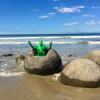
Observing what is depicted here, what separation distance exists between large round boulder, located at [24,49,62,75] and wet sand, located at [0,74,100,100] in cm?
61

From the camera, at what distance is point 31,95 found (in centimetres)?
772

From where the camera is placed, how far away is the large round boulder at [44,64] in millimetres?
10547

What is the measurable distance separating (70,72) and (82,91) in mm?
833

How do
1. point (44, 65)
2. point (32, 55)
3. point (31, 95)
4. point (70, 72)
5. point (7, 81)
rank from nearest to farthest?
point (31, 95)
point (70, 72)
point (7, 81)
point (44, 65)
point (32, 55)

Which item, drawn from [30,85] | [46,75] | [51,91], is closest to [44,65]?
[46,75]

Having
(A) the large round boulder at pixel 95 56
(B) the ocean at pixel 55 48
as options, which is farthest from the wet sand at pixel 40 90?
(A) the large round boulder at pixel 95 56

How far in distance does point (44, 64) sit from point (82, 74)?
7.52 ft

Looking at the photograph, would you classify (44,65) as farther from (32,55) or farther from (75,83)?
(75,83)

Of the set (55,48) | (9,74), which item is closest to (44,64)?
(9,74)

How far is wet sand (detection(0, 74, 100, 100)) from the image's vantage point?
752 centimetres

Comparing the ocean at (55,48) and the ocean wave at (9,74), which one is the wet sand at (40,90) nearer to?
the ocean wave at (9,74)

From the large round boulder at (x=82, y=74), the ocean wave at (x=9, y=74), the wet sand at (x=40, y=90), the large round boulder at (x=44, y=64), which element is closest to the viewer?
the wet sand at (x=40, y=90)

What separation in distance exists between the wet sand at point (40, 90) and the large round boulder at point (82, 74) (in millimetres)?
186

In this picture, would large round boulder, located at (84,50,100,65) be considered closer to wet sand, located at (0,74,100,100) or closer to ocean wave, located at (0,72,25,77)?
wet sand, located at (0,74,100,100)
